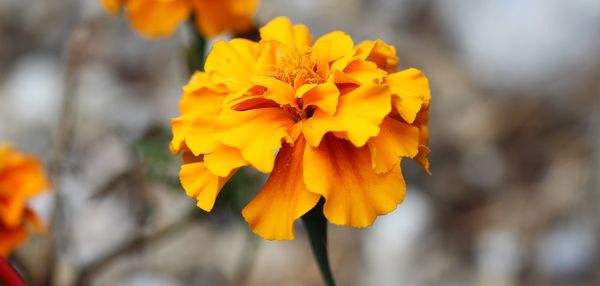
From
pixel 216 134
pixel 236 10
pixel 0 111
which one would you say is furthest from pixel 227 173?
pixel 0 111

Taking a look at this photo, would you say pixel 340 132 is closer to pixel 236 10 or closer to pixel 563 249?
pixel 236 10

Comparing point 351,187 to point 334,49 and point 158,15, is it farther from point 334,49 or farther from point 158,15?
point 158,15

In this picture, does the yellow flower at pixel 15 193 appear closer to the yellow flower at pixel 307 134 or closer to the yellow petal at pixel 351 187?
the yellow flower at pixel 307 134

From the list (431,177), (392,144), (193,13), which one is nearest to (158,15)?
(193,13)

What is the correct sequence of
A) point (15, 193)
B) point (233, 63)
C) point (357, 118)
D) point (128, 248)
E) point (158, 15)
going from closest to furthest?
point (357, 118), point (233, 63), point (15, 193), point (158, 15), point (128, 248)

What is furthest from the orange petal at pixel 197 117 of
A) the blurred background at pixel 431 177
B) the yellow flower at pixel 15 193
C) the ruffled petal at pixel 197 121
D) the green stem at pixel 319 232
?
the blurred background at pixel 431 177

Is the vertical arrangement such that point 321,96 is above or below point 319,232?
above
